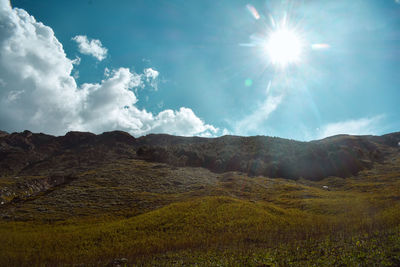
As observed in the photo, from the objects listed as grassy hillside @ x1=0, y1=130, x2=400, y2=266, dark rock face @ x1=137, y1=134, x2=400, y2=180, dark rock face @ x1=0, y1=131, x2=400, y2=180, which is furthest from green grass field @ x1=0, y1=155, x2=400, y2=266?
dark rock face @ x1=0, y1=131, x2=400, y2=180

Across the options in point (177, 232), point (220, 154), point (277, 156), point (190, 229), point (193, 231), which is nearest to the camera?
point (193, 231)

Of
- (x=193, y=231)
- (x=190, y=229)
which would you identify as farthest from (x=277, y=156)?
(x=193, y=231)

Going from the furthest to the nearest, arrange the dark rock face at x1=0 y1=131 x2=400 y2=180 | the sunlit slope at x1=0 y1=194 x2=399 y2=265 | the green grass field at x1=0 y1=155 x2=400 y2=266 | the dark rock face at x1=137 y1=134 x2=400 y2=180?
the dark rock face at x1=0 y1=131 x2=400 y2=180 < the dark rock face at x1=137 y1=134 x2=400 y2=180 < the sunlit slope at x1=0 y1=194 x2=399 y2=265 < the green grass field at x1=0 y1=155 x2=400 y2=266

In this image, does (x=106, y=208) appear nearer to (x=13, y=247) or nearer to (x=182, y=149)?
(x=13, y=247)

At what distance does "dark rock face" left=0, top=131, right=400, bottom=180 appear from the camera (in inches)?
4090

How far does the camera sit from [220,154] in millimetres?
129375

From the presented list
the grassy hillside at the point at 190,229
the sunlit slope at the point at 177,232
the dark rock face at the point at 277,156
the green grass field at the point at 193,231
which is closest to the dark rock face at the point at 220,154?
the dark rock face at the point at 277,156

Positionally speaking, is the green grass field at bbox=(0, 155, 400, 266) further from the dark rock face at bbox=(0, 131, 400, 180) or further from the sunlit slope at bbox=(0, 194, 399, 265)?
the dark rock face at bbox=(0, 131, 400, 180)

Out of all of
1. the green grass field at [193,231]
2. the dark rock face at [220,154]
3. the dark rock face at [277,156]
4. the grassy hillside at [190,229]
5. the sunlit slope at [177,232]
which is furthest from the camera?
the dark rock face at [220,154]

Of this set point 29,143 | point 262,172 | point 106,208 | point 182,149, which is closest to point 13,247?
point 106,208

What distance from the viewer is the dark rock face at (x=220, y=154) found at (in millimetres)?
103875

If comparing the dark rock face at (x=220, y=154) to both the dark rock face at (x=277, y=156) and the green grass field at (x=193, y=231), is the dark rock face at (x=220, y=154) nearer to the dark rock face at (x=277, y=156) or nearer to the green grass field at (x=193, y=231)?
the dark rock face at (x=277, y=156)

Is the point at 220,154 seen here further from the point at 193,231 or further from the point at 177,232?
the point at 177,232

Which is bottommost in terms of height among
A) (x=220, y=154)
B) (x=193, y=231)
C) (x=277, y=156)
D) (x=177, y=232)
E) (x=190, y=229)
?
(x=177, y=232)
